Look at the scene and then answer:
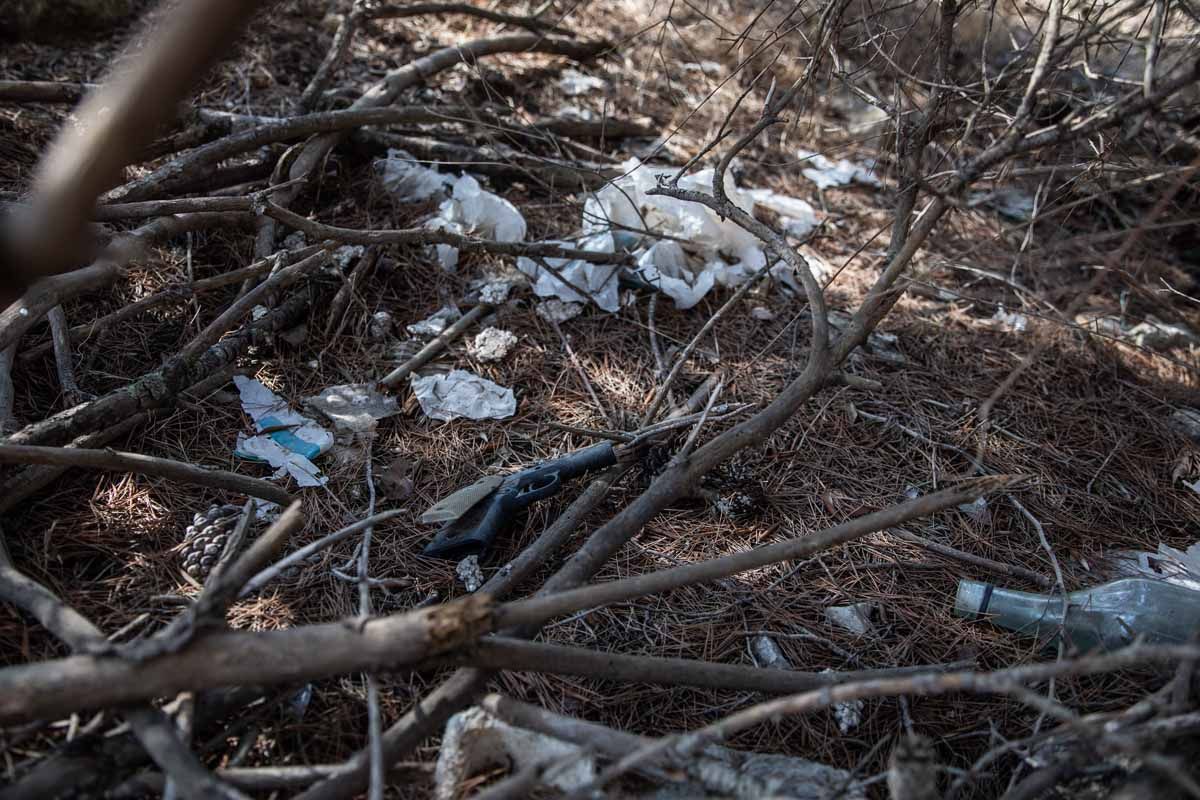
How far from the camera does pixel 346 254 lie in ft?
9.40

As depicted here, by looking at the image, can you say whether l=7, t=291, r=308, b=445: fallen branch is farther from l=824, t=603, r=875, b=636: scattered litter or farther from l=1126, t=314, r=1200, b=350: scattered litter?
l=1126, t=314, r=1200, b=350: scattered litter

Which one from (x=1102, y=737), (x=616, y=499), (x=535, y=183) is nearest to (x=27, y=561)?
(x=616, y=499)

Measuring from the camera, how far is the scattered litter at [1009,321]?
3219 mm

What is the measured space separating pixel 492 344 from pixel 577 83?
2240 mm

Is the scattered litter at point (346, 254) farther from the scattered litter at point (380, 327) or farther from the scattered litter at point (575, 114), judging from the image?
the scattered litter at point (575, 114)

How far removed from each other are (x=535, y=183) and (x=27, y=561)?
8.27 feet

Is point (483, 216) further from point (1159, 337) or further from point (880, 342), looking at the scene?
point (1159, 337)

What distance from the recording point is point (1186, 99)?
427 centimetres

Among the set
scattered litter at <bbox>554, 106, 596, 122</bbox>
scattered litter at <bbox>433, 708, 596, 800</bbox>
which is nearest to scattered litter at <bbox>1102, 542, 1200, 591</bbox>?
scattered litter at <bbox>433, 708, 596, 800</bbox>

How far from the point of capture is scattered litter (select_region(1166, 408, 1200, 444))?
2.75 meters

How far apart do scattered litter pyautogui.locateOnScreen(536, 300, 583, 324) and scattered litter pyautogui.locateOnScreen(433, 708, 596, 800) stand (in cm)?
171

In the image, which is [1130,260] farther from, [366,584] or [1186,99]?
[366,584]

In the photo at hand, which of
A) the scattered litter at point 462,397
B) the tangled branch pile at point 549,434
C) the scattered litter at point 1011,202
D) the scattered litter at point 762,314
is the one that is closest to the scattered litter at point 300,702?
the tangled branch pile at point 549,434

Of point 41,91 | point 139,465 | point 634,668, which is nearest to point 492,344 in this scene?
point 139,465
